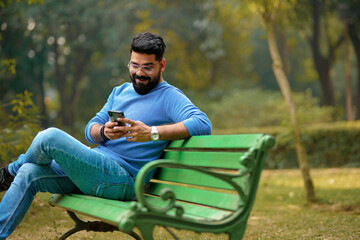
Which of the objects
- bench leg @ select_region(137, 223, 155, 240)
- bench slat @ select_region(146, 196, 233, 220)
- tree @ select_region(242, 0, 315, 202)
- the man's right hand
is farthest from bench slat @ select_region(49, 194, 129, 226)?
tree @ select_region(242, 0, 315, 202)

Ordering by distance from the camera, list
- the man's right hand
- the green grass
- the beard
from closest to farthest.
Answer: the man's right hand < the beard < the green grass

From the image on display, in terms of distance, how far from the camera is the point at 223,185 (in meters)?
2.77

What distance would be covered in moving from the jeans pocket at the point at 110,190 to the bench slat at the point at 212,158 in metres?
0.40

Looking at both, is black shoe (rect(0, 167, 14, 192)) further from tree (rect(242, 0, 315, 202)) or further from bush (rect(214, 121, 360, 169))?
bush (rect(214, 121, 360, 169))

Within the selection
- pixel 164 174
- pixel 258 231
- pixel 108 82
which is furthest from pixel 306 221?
pixel 108 82

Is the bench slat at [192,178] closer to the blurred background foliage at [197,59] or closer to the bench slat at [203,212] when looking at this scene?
the bench slat at [203,212]

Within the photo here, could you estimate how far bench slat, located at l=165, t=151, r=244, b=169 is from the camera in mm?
2768

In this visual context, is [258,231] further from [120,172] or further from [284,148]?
[284,148]

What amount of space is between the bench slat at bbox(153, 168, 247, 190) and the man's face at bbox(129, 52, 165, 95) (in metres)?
0.59

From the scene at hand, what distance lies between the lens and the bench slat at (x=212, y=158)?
9.08 feet

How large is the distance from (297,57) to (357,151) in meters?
25.3

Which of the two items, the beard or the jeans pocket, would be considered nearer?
the jeans pocket

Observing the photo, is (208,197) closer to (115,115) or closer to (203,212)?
(203,212)

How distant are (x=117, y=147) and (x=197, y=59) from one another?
2534 cm
